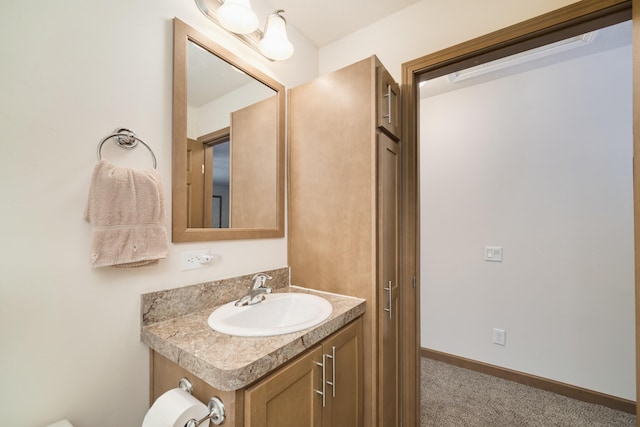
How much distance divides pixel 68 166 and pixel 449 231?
101 inches

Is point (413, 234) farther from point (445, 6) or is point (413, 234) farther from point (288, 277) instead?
point (445, 6)

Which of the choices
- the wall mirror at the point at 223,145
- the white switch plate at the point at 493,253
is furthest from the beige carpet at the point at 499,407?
the wall mirror at the point at 223,145

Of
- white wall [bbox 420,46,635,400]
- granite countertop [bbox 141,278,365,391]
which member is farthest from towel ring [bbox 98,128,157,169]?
white wall [bbox 420,46,635,400]

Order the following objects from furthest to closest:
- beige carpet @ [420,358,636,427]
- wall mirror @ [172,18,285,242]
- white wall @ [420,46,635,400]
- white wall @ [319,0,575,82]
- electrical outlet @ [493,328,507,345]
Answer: electrical outlet @ [493,328,507,345]
white wall @ [420,46,635,400]
beige carpet @ [420,358,636,427]
white wall @ [319,0,575,82]
wall mirror @ [172,18,285,242]

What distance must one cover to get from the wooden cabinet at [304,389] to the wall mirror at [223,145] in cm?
55

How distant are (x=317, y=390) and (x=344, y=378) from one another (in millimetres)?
213

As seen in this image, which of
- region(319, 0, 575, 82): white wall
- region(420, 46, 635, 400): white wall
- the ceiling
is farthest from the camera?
region(420, 46, 635, 400): white wall

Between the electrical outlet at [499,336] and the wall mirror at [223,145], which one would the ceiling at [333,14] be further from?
the electrical outlet at [499,336]

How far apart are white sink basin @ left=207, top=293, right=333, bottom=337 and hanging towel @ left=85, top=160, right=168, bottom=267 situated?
13.4 inches

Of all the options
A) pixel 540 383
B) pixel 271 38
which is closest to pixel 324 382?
pixel 271 38

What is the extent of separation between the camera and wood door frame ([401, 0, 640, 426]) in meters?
0.99

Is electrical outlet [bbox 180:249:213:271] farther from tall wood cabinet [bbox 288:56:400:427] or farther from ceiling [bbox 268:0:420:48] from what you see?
ceiling [bbox 268:0:420:48]

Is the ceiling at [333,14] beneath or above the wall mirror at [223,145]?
above

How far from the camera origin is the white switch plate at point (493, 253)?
215 cm
